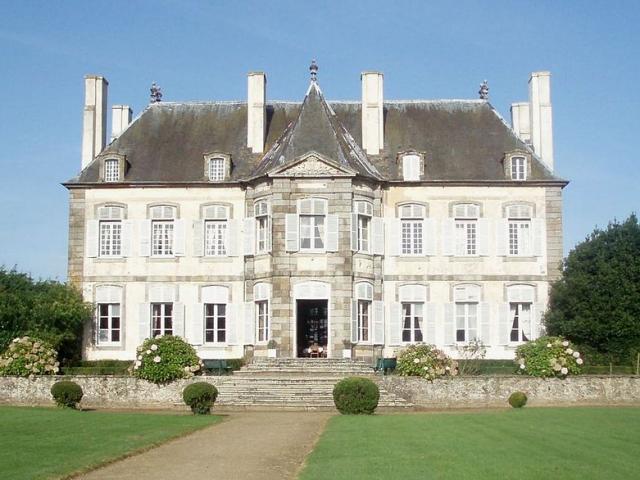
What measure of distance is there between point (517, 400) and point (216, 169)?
1433 centimetres

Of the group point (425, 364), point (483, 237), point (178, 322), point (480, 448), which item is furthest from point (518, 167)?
point (480, 448)

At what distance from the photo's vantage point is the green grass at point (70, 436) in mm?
13945

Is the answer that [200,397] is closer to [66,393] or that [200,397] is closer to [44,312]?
[66,393]

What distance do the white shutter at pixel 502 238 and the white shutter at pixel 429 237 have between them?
224cm

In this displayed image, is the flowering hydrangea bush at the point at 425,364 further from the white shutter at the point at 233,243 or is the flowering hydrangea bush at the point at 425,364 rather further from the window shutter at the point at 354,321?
the white shutter at the point at 233,243

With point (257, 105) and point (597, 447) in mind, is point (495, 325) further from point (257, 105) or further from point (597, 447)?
point (597, 447)

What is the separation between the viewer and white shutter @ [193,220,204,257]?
116 feet

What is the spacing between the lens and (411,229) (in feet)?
116

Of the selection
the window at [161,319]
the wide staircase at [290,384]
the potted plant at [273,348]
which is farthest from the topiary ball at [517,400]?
the window at [161,319]

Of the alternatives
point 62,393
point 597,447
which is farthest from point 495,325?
point 597,447

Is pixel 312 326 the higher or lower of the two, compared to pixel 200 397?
higher

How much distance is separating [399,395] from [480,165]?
36.9ft

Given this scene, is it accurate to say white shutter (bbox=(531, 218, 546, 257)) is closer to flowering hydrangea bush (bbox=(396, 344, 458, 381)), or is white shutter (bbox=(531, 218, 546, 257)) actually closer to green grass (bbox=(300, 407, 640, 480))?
flowering hydrangea bush (bbox=(396, 344, 458, 381))

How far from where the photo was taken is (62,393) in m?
26.3
